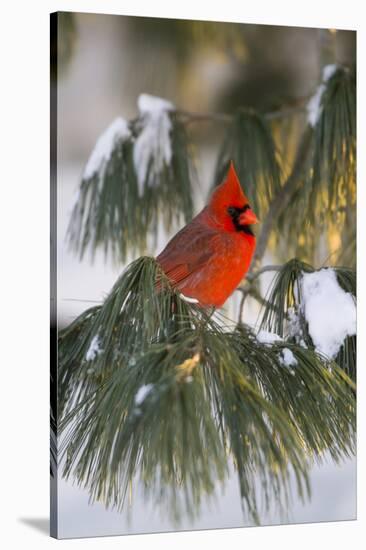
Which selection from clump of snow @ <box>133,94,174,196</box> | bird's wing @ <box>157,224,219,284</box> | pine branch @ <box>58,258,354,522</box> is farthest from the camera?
clump of snow @ <box>133,94,174,196</box>

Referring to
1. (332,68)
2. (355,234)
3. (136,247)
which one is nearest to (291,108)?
(332,68)

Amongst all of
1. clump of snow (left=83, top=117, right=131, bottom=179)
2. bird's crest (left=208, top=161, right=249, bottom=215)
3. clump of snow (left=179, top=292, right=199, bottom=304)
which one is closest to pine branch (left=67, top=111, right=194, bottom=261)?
clump of snow (left=83, top=117, right=131, bottom=179)

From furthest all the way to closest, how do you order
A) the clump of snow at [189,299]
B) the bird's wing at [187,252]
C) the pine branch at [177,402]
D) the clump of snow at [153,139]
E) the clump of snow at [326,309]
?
1. the clump of snow at [326,309]
2. the clump of snow at [153,139]
3. the bird's wing at [187,252]
4. the clump of snow at [189,299]
5. the pine branch at [177,402]

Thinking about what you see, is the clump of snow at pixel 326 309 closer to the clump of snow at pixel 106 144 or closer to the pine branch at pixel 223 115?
the pine branch at pixel 223 115

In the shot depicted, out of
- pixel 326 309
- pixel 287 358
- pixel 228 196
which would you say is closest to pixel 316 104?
pixel 228 196

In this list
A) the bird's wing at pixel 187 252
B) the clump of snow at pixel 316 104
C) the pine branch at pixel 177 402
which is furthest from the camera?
the clump of snow at pixel 316 104

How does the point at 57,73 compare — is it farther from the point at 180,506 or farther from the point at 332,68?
the point at 180,506

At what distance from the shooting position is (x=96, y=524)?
168 inches

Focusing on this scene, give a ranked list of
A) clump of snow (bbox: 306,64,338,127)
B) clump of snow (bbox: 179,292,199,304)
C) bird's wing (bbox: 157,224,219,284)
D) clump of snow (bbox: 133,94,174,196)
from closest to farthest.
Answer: clump of snow (bbox: 179,292,199,304) < bird's wing (bbox: 157,224,219,284) < clump of snow (bbox: 133,94,174,196) < clump of snow (bbox: 306,64,338,127)

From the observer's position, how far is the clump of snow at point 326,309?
4520mm

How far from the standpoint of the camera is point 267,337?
4395 mm

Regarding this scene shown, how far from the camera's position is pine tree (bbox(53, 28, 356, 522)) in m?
3.74

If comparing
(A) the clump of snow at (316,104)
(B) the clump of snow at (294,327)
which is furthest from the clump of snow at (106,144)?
(B) the clump of snow at (294,327)

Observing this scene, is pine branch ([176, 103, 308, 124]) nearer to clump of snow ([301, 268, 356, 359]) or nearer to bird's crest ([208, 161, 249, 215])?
bird's crest ([208, 161, 249, 215])
